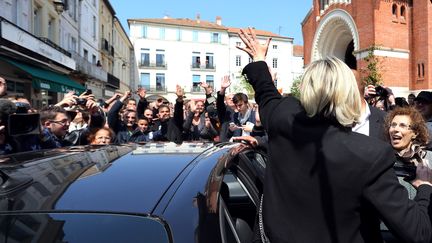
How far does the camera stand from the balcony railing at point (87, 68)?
24531 millimetres

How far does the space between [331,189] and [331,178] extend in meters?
0.04

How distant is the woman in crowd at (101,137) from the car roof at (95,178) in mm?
2036

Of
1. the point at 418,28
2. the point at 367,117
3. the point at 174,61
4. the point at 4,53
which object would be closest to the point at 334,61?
the point at 367,117

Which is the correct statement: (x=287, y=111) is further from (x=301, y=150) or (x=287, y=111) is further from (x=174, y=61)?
(x=174, y=61)

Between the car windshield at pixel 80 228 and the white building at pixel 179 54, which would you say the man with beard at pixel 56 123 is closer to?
the car windshield at pixel 80 228

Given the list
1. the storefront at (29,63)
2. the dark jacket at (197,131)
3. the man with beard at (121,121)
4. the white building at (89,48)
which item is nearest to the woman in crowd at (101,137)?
the man with beard at (121,121)

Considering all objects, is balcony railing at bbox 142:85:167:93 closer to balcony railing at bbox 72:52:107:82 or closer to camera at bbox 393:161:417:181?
balcony railing at bbox 72:52:107:82

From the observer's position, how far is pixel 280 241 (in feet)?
5.65

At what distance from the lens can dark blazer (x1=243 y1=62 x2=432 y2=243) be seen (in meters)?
1.53

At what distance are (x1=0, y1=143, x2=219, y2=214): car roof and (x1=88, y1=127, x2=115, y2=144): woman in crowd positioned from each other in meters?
2.04

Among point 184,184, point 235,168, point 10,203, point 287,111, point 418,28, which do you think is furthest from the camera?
point 418,28

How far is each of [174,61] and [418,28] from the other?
3940 centimetres

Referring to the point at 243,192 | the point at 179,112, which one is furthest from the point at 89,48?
the point at 243,192

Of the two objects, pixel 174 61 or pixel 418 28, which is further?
pixel 174 61
